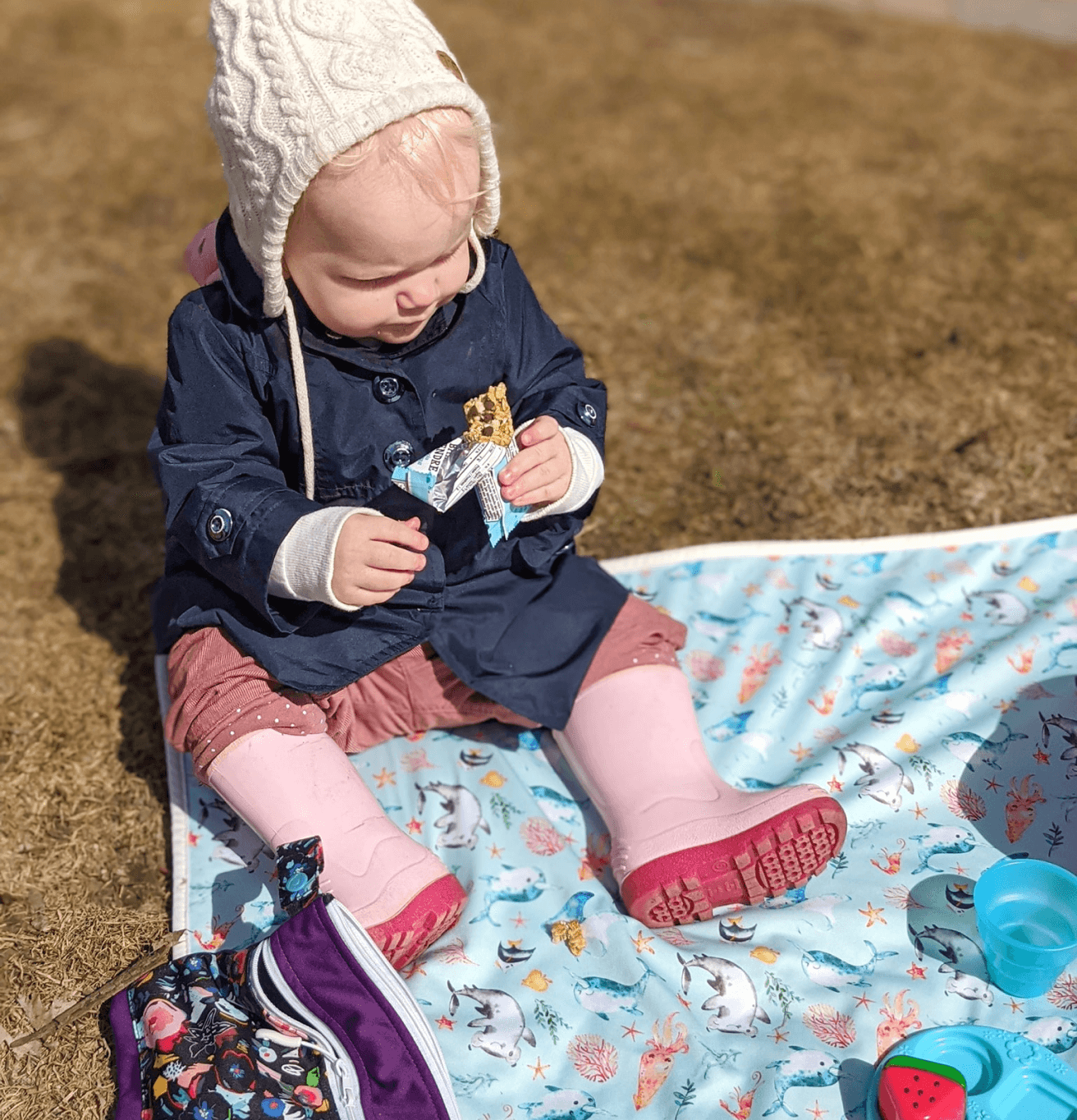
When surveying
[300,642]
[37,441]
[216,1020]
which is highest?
[300,642]

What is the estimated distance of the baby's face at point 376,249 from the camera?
1501 millimetres

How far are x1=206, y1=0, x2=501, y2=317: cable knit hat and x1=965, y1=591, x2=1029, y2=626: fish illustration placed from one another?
127cm

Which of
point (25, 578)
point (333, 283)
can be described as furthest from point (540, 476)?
point (25, 578)

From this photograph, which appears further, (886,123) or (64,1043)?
(886,123)

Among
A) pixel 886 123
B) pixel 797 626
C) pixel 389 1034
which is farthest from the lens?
pixel 886 123

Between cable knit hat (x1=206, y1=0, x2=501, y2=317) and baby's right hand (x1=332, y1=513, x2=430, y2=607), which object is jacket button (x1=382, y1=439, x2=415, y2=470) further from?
cable knit hat (x1=206, y1=0, x2=501, y2=317)

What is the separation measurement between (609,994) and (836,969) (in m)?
0.32

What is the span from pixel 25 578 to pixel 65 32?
2870 millimetres

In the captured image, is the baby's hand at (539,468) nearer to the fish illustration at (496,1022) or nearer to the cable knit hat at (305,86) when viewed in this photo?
the cable knit hat at (305,86)

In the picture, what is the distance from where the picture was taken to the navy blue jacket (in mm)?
1730

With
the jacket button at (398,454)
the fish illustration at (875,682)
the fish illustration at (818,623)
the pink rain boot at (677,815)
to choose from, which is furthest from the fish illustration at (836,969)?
the jacket button at (398,454)

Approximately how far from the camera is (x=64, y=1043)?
1636mm

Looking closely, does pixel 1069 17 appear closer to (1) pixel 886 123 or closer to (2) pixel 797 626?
(1) pixel 886 123

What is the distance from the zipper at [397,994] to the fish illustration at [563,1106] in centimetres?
10
